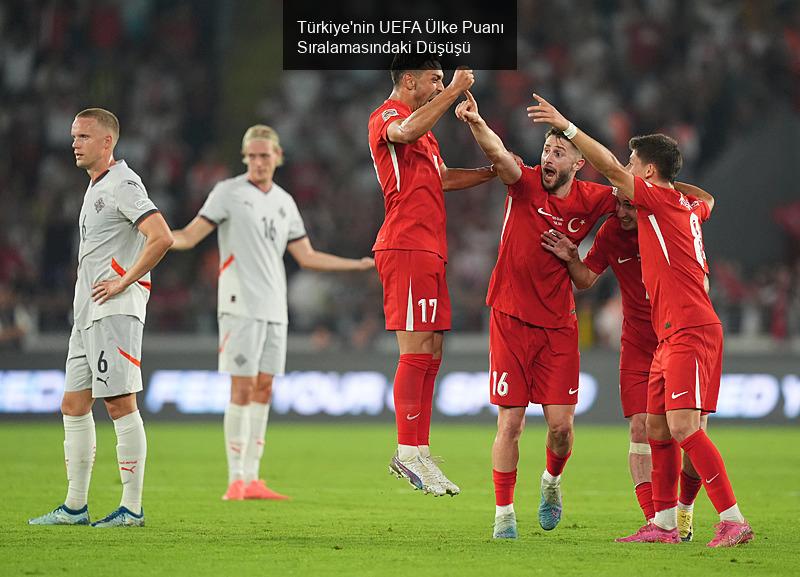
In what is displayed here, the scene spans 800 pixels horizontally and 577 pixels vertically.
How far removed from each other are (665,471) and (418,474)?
1508 millimetres

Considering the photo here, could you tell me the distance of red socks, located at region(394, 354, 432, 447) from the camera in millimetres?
7594

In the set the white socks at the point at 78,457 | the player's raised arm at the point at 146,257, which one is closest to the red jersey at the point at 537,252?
the player's raised arm at the point at 146,257

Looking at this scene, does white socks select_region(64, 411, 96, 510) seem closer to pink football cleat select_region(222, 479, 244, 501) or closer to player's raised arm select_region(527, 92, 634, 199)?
pink football cleat select_region(222, 479, 244, 501)

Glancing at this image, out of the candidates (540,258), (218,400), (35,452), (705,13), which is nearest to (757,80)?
(705,13)

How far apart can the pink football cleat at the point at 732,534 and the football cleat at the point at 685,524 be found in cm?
56

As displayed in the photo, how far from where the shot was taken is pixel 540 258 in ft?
25.4

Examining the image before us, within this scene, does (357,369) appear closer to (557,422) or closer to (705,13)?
(557,422)

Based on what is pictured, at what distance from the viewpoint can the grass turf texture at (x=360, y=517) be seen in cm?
653

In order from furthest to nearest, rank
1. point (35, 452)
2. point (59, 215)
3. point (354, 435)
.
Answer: point (59, 215) < point (354, 435) < point (35, 452)

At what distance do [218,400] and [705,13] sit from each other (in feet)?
40.6

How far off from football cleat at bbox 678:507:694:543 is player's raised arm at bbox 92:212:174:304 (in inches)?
A: 140

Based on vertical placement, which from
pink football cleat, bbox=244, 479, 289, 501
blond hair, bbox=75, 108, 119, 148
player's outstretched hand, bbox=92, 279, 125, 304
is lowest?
pink football cleat, bbox=244, 479, 289, 501

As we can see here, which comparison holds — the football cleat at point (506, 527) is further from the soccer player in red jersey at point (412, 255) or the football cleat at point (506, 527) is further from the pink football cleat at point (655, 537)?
the pink football cleat at point (655, 537)

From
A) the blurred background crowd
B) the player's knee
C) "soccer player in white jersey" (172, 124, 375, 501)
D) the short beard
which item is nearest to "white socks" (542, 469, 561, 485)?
the player's knee
